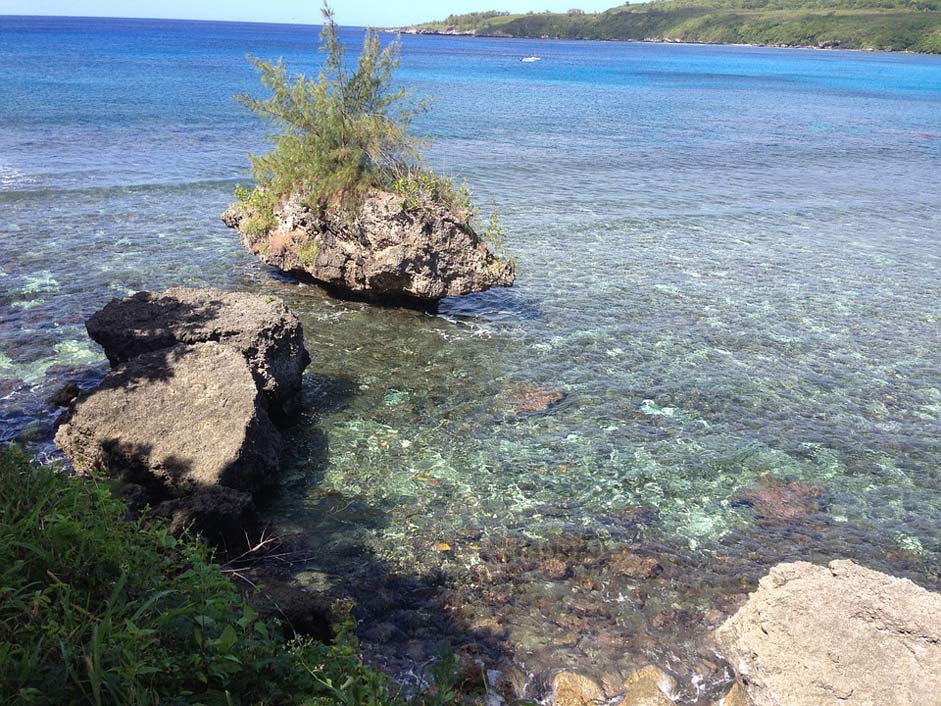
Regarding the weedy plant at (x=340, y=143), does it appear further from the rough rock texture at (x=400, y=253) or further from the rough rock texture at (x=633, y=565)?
the rough rock texture at (x=633, y=565)

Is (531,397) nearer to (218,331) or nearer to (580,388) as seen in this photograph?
(580,388)

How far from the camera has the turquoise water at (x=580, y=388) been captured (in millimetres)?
9992

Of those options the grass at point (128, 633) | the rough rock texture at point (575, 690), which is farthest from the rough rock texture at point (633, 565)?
the grass at point (128, 633)

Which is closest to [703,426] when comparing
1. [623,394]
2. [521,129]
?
[623,394]

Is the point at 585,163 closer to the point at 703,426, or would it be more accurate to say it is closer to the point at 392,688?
the point at 703,426

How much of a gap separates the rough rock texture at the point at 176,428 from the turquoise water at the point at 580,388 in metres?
1.01

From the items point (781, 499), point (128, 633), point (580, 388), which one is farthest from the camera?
point (580, 388)

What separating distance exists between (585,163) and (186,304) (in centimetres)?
2859

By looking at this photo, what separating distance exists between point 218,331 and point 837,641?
10827 millimetres

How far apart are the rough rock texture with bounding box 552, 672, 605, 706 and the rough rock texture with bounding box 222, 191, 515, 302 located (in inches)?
449

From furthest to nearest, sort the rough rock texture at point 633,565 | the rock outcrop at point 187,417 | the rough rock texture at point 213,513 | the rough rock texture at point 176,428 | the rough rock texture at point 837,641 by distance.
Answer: the rough rock texture at point 176,428 < the rock outcrop at point 187,417 < the rough rock texture at point 633,565 < the rough rock texture at point 213,513 < the rough rock texture at point 837,641

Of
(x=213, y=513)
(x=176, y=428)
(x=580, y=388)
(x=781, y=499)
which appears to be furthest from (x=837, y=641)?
(x=176, y=428)

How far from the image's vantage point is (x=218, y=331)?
45.4 feet

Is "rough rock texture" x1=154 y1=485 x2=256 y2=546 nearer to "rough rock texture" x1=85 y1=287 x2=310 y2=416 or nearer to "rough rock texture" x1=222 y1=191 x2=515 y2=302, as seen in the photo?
"rough rock texture" x1=85 y1=287 x2=310 y2=416
